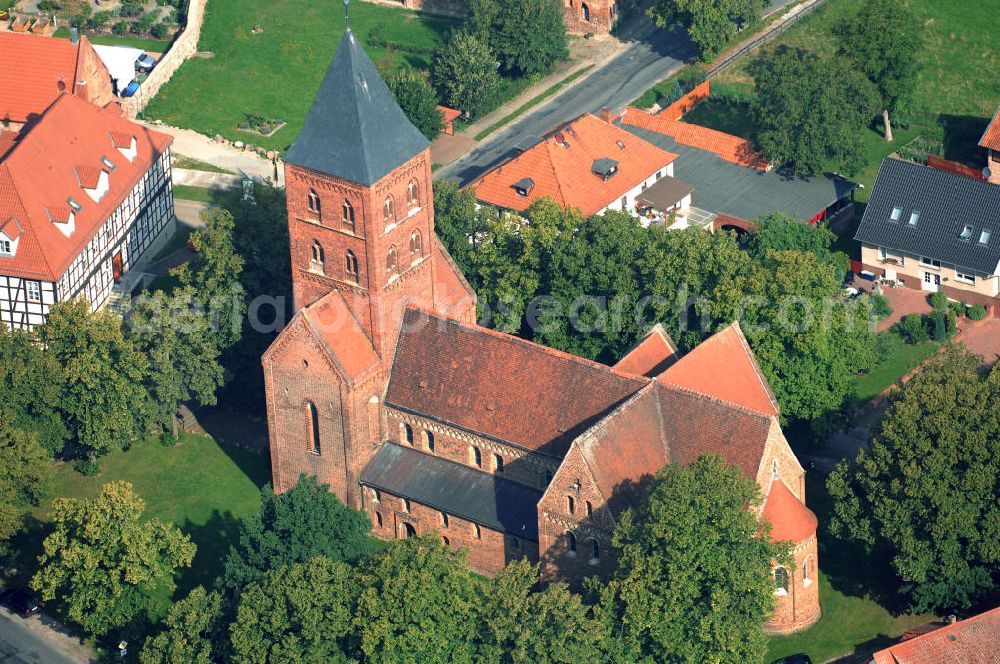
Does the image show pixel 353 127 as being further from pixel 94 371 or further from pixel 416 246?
pixel 94 371

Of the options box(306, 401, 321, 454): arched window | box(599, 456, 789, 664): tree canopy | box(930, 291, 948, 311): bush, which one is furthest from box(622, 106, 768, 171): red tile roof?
box(599, 456, 789, 664): tree canopy

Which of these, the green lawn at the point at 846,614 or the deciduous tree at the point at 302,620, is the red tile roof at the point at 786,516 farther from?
the deciduous tree at the point at 302,620

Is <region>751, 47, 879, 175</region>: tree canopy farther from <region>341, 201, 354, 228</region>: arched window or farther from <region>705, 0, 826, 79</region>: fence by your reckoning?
<region>341, 201, 354, 228</region>: arched window

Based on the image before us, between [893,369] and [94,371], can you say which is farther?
[893,369]

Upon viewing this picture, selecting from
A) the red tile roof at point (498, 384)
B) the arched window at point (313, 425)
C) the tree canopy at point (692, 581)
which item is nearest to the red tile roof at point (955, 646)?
the tree canopy at point (692, 581)

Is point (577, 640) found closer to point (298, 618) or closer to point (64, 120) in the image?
point (298, 618)

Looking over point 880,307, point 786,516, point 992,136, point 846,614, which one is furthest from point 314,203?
point 992,136
